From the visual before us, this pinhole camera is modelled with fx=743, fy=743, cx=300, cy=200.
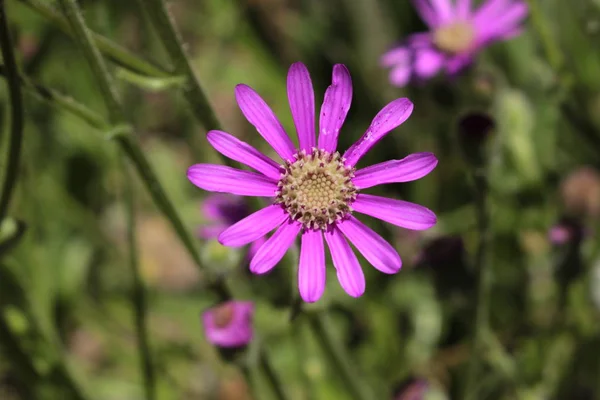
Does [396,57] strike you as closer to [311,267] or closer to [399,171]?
[399,171]

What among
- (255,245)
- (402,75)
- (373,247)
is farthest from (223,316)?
(402,75)

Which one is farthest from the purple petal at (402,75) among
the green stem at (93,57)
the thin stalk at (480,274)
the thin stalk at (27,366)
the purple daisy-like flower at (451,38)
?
the thin stalk at (27,366)

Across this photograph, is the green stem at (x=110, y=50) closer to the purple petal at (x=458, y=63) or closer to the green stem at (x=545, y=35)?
the purple petal at (x=458, y=63)

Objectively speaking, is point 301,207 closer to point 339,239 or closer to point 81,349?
point 339,239

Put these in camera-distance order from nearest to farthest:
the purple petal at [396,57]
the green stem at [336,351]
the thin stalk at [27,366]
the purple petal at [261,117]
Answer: the purple petal at [261,117], the green stem at [336,351], the thin stalk at [27,366], the purple petal at [396,57]

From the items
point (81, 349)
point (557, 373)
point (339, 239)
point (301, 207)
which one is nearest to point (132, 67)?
point (301, 207)
